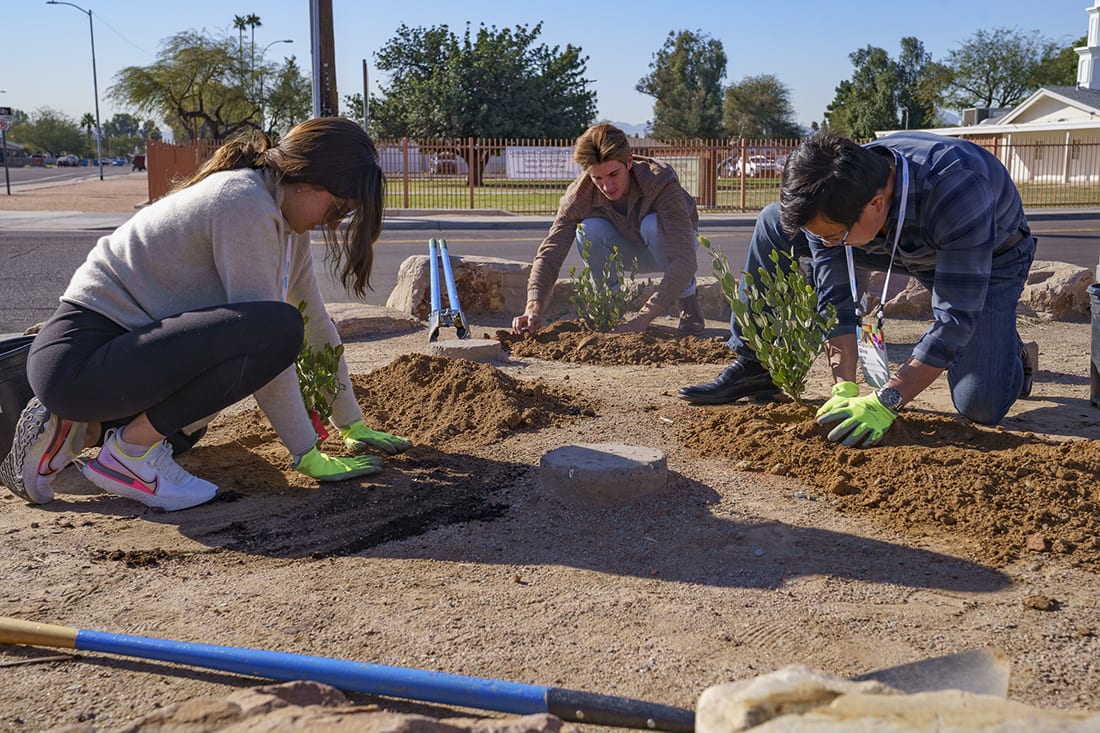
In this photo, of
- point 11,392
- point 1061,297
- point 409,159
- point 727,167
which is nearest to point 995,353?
point 1061,297

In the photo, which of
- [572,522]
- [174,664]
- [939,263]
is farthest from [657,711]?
[939,263]

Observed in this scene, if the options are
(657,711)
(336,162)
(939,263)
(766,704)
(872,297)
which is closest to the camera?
(766,704)

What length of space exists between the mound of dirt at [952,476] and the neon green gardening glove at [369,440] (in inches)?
43.8

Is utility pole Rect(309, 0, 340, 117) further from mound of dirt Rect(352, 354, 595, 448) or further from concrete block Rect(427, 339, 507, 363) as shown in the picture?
mound of dirt Rect(352, 354, 595, 448)

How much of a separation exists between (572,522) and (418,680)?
4.07 feet

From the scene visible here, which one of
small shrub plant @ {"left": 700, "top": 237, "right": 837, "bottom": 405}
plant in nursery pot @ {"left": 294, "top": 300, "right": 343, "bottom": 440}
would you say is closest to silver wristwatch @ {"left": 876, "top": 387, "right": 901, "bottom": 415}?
small shrub plant @ {"left": 700, "top": 237, "right": 837, "bottom": 405}

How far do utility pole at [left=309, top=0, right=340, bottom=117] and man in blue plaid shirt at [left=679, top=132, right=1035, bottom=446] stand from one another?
51.4ft

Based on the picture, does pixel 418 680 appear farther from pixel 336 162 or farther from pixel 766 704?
pixel 336 162

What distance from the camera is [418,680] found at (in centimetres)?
195

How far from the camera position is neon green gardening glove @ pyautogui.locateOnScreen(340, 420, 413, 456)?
3740 millimetres

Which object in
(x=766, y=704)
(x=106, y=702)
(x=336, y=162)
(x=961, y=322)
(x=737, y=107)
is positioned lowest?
(x=106, y=702)

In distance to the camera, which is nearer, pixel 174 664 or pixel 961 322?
pixel 174 664

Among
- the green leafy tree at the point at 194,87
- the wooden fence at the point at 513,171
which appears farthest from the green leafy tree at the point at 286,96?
the wooden fence at the point at 513,171

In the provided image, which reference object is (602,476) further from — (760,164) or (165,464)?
(760,164)
